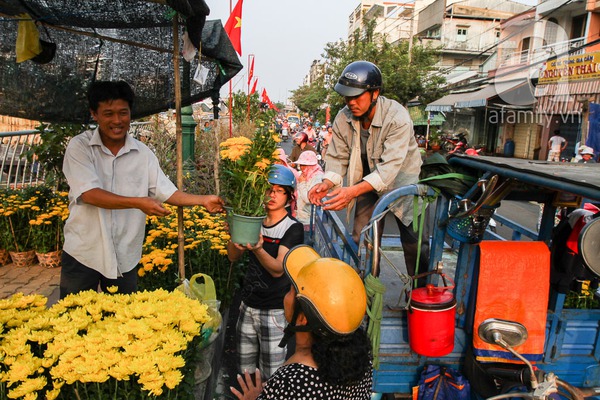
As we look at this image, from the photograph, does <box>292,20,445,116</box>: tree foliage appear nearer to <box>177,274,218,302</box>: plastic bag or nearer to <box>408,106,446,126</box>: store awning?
<box>408,106,446,126</box>: store awning

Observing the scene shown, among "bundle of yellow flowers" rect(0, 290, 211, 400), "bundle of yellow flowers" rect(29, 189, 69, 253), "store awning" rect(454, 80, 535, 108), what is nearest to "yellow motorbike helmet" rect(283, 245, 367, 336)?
"bundle of yellow flowers" rect(0, 290, 211, 400)

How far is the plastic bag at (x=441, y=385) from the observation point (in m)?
2.43

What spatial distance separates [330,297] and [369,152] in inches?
81.8

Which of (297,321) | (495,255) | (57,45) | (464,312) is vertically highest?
(57,45)

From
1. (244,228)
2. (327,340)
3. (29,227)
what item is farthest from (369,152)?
(29,227)

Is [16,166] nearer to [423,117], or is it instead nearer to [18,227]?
[18,227]

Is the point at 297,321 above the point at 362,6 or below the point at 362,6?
below

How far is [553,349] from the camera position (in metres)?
2.55

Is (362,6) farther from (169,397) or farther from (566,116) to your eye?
(169,397)

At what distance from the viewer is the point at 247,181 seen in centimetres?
232

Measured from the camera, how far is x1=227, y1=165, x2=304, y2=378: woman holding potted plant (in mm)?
2785

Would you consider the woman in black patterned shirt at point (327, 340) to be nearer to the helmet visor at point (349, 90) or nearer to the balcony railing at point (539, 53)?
the helmet visor at point (349, 90)

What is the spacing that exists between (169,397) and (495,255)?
1786 millimetres

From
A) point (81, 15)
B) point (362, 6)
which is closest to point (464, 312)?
point (81, 15)
